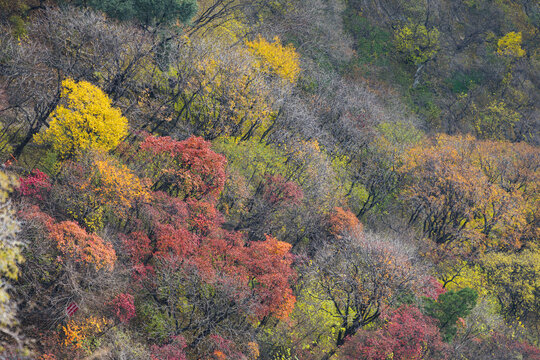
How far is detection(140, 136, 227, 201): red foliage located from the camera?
34.5 meters

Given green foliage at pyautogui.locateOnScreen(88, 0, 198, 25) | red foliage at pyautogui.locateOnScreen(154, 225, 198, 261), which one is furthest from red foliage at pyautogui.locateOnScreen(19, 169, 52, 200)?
green foliage at pyautogui.locateOnScreen(88, 0, 198, 25)

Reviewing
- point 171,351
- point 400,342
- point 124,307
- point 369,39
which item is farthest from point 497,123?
point 124,307

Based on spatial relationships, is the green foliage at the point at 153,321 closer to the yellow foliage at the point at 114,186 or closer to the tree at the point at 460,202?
the yellow foliage at the point at 114,186

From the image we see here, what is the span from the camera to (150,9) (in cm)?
4509

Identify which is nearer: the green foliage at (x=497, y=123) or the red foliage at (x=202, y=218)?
the red foliage at (x=202, y=218)

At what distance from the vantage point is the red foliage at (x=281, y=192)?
41594 millimetres

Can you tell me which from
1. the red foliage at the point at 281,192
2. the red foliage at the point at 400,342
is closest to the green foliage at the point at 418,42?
the red foliage at the point at 281,192

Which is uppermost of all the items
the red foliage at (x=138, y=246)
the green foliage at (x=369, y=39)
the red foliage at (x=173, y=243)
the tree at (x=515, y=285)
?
the green foliage at (x=369, y=39)

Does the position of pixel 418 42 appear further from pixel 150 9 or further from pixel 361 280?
pixel 361 280

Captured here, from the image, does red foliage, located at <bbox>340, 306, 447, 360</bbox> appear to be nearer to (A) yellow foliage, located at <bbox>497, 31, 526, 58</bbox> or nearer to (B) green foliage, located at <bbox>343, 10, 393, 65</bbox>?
(B) green foliage, located at <bbox>343, 10, 393, 65</bbox>

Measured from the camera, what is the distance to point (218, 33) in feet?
190

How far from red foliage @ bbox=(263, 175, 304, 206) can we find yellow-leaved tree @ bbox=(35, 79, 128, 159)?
15269 millimetres

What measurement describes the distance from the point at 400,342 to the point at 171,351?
16244 mm

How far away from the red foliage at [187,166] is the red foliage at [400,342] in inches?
635
